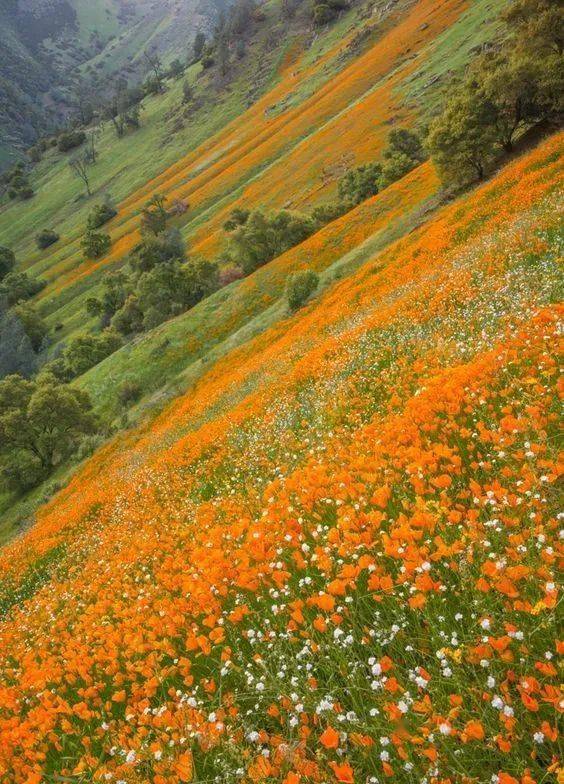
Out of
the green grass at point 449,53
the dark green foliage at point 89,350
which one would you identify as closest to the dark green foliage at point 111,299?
the dark green foliage at point 89,350

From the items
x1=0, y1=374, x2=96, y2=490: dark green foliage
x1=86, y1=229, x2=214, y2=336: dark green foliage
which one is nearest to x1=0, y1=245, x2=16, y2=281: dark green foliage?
x1=86, y1=229, x2=214, y2=336: dark green foliage

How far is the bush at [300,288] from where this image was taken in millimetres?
39094

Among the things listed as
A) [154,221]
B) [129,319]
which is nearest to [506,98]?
[129,319]

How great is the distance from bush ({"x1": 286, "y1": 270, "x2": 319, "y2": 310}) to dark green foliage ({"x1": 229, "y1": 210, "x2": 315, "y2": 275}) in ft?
70.6

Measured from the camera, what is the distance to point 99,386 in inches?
2277

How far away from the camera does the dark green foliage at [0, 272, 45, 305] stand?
123562mm

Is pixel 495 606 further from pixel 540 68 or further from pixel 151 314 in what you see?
pixel 151 314

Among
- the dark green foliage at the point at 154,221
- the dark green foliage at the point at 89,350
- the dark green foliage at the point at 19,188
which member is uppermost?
the dark green foliage at the point at 19,188

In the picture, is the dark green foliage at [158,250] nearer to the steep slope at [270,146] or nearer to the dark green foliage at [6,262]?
the steep slope at [270,146]

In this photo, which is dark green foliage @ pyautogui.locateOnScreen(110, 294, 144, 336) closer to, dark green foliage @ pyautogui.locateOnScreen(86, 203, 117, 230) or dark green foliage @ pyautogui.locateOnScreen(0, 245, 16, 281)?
dark green foliage @ pyautogui.locateOnScreen(86, 203, 117, 230)

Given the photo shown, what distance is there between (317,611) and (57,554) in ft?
52.2

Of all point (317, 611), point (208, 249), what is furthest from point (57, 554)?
point (208, 249)

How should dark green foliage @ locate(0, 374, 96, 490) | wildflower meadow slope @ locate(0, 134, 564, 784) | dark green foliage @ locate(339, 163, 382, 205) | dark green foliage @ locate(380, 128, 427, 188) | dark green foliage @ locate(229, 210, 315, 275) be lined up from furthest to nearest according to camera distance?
dark green foliage @ locate(229, 210, 315, 275)
dark green foliage @ locate(339, 163, 382, 205)
dark green foliage @ locate(380, 128, 427, 188)
dark green foliage @ locate(0, 374, 96, 490)
wildflower meadow slope @ locate(0, 134, 564, 784)

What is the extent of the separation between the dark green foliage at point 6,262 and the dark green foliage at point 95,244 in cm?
3627
